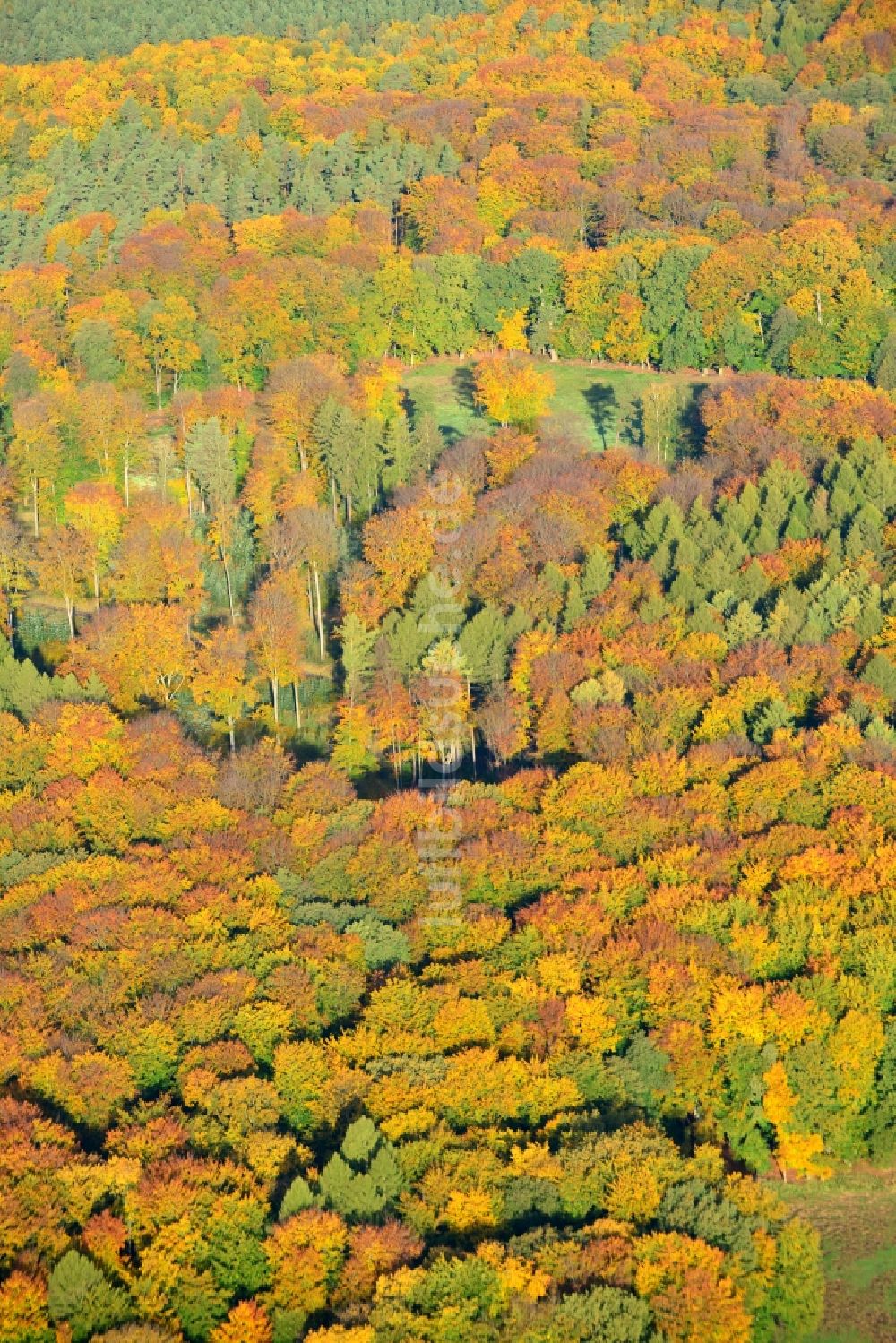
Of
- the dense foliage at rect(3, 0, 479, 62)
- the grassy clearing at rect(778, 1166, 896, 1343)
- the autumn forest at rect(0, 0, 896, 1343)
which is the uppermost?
the dense foliage at rect(3, 0, 479, 62)

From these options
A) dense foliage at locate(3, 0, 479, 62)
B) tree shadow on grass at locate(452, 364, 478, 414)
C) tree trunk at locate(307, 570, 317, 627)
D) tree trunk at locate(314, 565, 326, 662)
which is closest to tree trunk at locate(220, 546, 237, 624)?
tree trunk at locate(307, 570, 317, 627)

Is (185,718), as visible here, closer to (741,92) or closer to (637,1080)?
(637,1080)

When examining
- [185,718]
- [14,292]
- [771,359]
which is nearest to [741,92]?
[771,359]

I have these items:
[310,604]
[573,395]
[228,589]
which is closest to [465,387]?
[573,395]

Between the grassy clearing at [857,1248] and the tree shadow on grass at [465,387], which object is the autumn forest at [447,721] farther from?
the tree shadow on grass at [465,387]

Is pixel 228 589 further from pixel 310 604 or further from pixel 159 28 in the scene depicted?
pixel 159 28

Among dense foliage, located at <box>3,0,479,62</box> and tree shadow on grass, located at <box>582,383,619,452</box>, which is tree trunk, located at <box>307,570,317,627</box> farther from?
dense foliage, located at <box>3,0,479,62</box>
